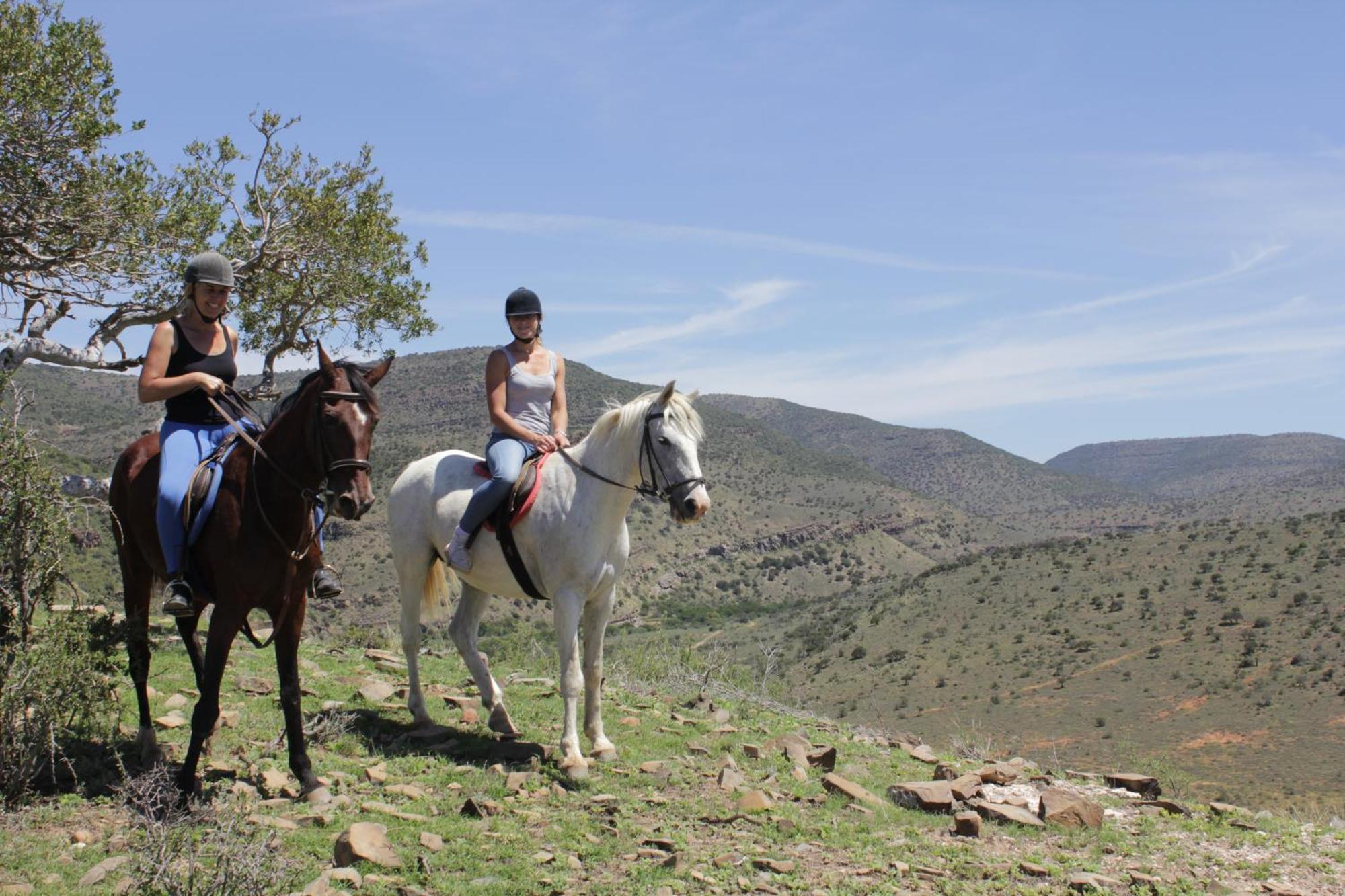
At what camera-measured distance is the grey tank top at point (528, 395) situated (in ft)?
25.4

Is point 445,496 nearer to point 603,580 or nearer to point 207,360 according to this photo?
point 603,580

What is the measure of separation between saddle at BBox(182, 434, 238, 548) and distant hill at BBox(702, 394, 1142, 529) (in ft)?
284

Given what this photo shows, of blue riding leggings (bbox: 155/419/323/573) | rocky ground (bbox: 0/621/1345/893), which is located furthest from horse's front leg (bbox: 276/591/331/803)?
blue riding leggings (bbox: 155/419/323/573)

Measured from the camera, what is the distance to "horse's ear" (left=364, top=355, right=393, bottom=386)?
5.66 meters

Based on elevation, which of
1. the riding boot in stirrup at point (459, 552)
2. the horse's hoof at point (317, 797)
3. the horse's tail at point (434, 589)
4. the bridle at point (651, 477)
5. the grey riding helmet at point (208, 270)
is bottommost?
the horse's hoof at point (317, 797)

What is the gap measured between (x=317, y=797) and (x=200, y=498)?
1.89 m

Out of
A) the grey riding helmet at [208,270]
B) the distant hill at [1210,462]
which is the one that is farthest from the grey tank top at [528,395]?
the distant hill at [1210,462]

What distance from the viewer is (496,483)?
736 cm

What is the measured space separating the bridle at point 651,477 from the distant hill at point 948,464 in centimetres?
8525

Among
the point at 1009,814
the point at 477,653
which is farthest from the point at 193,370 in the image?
the point at 1009,814

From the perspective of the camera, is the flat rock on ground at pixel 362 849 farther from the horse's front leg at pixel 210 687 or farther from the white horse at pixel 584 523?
the white horse at pixel 584 523

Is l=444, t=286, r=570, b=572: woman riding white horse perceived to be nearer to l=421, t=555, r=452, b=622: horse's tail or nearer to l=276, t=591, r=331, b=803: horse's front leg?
l=421, t=555, r=452, b=622: horse's tail

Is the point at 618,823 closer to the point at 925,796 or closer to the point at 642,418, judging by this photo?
the point at 925,796

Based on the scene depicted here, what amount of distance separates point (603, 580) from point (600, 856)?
2.22 metres
